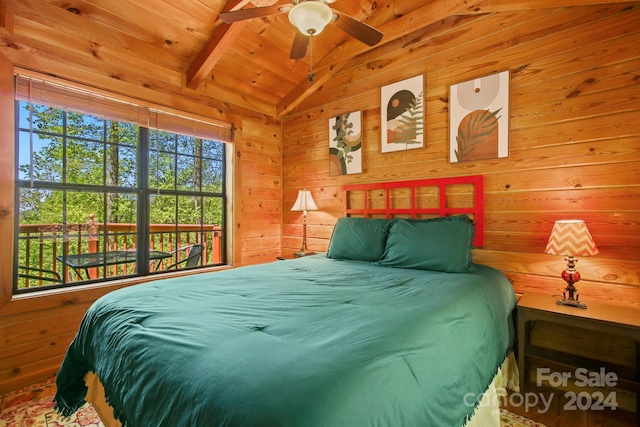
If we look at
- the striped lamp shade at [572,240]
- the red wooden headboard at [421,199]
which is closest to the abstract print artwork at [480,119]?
the red wooden headboard at [421,199]

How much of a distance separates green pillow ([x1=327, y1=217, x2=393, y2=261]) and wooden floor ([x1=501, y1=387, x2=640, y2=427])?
4.11 ft

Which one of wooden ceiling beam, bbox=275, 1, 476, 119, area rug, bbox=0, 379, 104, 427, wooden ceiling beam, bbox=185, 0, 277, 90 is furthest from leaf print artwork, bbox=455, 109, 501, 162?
area rug, bbox=0, 379, 104, 427

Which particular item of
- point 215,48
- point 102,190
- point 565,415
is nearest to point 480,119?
point 565,415

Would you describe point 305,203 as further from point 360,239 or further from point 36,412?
point 36,412

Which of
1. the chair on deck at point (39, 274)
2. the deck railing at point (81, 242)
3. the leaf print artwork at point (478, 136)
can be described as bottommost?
the chair on deck at point (39, 274)

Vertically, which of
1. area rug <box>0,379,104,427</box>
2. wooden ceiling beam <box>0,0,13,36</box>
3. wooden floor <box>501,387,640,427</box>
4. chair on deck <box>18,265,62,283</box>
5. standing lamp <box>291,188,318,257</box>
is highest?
wooden ceiling beam <box>0,0,13,36</box>

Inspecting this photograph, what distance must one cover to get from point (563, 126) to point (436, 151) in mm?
889

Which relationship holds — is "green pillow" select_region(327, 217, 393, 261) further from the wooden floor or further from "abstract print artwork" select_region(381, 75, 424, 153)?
the wooden floor

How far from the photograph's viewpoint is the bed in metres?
0.75

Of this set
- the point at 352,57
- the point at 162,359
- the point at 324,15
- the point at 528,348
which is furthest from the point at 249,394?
the point at 352,57

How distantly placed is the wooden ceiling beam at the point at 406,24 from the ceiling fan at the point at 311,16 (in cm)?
96

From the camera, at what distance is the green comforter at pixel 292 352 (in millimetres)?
744

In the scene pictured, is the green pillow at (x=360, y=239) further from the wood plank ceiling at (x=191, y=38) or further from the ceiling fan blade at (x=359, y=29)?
the wood plank ceiling at (x=191, y=38)

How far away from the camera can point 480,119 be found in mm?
2459
